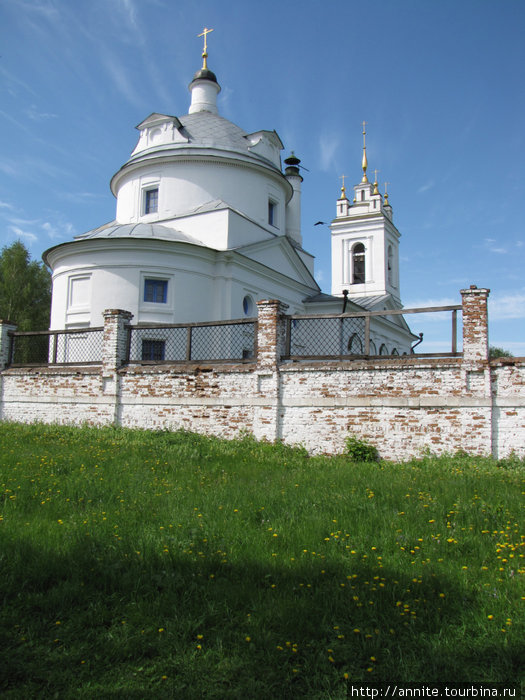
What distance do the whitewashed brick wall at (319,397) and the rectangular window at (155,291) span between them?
6.76 m

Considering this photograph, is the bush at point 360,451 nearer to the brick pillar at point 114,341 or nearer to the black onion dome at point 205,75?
the brick pillar at point 114,341

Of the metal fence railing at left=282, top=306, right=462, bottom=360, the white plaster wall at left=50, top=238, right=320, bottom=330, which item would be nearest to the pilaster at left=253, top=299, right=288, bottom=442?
the metal fence railing at left=282, top=306, right=462, bottom=360

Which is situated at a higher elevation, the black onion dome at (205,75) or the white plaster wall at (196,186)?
the black onion dome at (205,75)

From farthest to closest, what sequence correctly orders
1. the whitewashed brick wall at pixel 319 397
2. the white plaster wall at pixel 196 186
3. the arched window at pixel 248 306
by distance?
the white plaster wall at pixel 196 186 < the arched window at pixel 248 306 < the whitewashed brick wall at pixel 319 397

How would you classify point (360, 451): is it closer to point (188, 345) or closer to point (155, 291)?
point (188, 345)

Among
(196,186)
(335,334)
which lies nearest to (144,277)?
(196,186)

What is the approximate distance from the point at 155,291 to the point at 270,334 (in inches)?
383

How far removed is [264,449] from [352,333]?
3.40 m

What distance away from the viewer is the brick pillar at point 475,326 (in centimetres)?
922

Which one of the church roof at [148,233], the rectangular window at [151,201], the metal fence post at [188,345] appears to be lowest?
the metal fence post at [188,345]

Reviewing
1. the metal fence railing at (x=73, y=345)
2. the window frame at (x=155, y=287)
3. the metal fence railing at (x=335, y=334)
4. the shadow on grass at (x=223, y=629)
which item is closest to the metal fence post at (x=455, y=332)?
the metal fence railing at (x=335, y=334)

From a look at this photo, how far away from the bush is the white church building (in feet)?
11.0

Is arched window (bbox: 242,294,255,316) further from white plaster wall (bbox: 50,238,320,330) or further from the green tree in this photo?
the green tree

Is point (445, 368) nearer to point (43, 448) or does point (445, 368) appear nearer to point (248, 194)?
point (43, 448)
